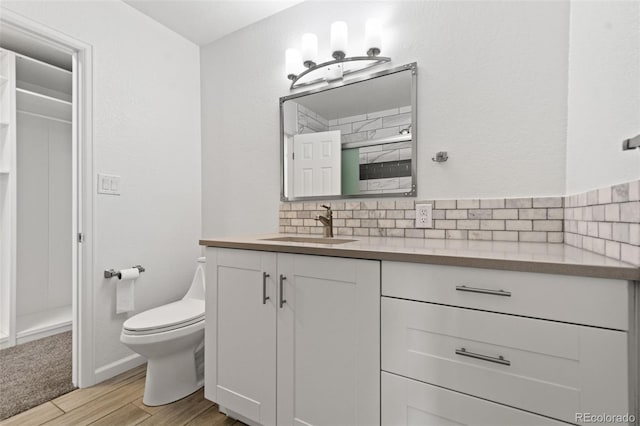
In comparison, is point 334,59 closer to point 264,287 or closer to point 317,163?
point 317,163

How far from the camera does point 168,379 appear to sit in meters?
1.60

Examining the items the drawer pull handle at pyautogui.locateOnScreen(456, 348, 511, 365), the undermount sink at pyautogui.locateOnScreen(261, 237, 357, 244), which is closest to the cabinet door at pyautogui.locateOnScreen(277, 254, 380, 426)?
the drawer pull handle at pyautogui.locateOnScreen(456, 348, 511, 365)

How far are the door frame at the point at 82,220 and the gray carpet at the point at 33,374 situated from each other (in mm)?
140

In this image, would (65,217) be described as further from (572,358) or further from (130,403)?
(572,358)

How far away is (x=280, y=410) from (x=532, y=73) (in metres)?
1.82

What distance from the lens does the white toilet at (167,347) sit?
4.95 feet

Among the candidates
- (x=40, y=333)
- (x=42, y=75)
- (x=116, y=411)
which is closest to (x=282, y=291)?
(x=116, y=411)

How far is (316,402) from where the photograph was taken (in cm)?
114

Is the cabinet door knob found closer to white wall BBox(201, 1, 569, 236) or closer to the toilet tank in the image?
white wall BBox(201, 1, 569, 236)

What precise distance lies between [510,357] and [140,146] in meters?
2.37

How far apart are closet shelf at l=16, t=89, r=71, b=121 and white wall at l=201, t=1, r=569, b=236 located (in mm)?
1978

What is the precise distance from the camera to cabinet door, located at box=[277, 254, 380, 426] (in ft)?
3.39

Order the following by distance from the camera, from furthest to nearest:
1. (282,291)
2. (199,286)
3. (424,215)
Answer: (199,286) < (424,215) < (282,291)

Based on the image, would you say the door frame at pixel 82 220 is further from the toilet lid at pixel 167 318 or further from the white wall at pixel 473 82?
the white wall at pixel 473 82
